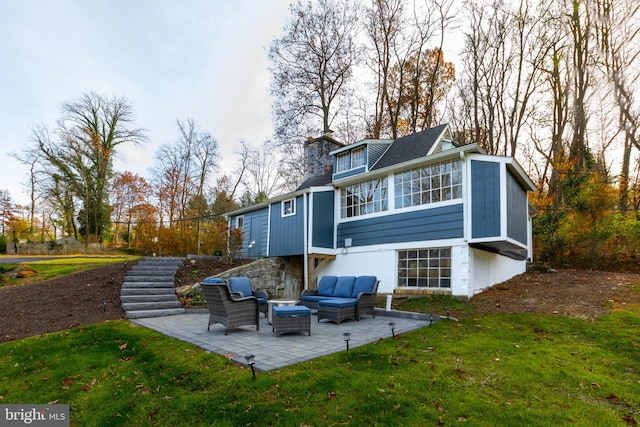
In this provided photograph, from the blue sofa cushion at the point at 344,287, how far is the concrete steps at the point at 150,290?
3780 millimetres

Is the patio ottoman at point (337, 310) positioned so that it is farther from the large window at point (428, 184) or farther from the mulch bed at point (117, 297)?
the large window at point (428, 184)

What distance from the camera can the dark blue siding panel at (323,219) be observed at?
11.8 metres

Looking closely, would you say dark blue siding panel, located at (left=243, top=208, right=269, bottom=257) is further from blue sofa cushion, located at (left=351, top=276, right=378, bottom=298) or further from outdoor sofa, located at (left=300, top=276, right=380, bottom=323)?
blue sofa cushion, located at (left=351, top=276, right=378, bottom=298)

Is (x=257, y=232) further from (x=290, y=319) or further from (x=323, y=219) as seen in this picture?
(x=290, y=319)

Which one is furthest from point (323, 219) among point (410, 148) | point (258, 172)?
point (258, 172)

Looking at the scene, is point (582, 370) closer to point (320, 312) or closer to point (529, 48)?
point (320, 312)

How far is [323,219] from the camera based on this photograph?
12039 millimetres

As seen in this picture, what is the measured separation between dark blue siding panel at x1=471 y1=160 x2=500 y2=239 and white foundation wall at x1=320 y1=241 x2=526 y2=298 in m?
0.66

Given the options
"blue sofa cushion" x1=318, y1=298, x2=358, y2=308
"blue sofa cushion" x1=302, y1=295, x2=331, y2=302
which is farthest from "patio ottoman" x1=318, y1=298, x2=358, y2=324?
"blue sofa cushion" x1=302, y1=295, x2=331, y2=302

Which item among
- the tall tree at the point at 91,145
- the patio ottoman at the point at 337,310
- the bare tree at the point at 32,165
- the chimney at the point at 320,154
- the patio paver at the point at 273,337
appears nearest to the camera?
the patio paver at the point at 273,337

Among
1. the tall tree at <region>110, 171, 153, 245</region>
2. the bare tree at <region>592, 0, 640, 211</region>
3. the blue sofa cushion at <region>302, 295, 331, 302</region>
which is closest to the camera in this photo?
the blue sofa cushion at <region>302, 295, 331, 302</region>

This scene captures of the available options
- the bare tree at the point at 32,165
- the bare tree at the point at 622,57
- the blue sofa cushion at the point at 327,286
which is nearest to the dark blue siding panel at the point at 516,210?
the blue sofa cushion at the point at 327,286

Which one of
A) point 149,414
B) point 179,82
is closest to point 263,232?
point 179,82

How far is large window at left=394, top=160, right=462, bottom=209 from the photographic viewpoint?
30.5ft
